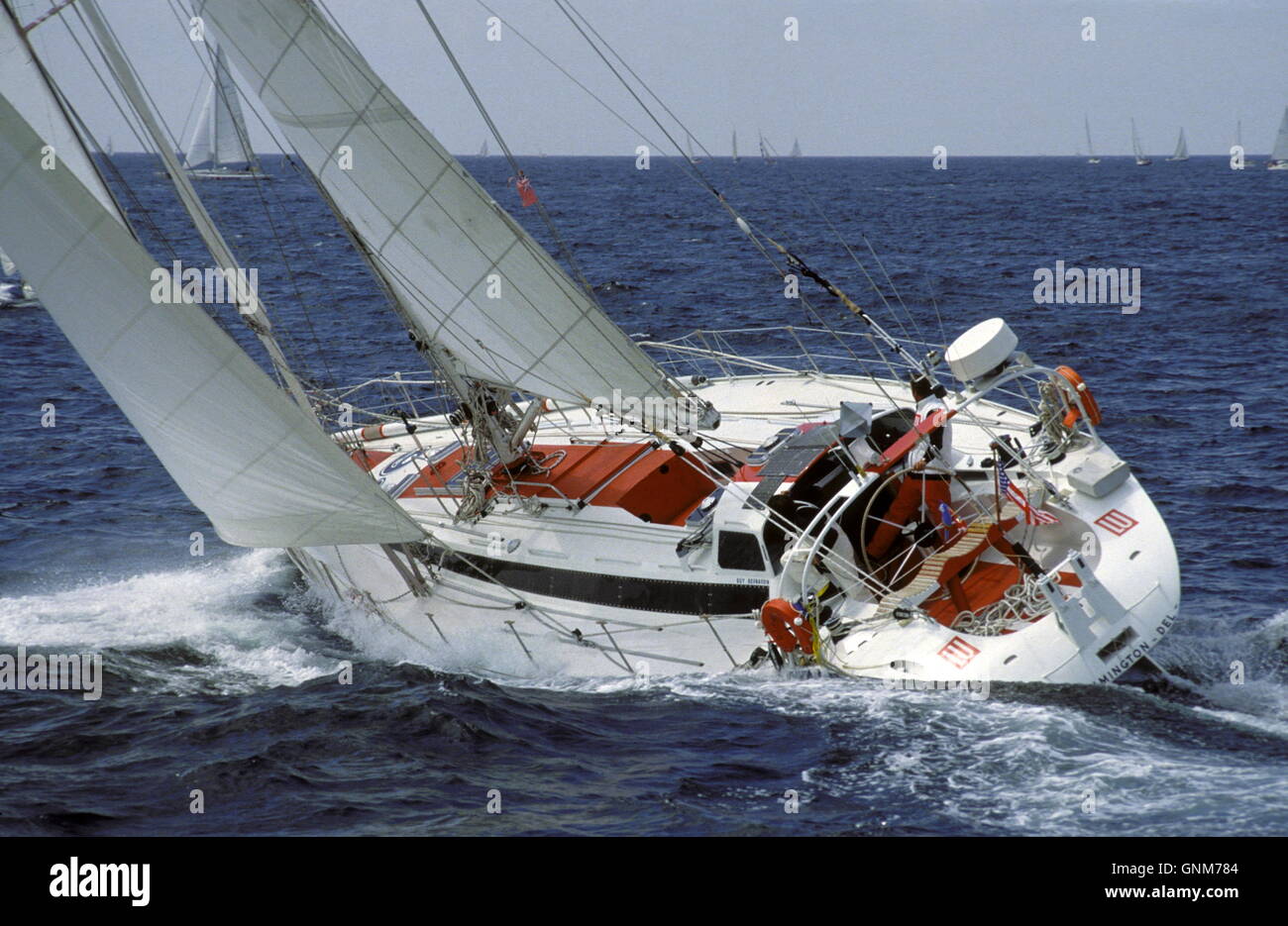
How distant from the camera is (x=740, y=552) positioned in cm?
1443

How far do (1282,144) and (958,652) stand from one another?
146012 mm

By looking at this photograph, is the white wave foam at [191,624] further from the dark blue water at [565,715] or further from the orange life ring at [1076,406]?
the orange life ring at [1076,406]

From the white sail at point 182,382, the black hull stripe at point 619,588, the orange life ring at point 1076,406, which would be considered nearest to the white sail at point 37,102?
the white sail at point 182,382

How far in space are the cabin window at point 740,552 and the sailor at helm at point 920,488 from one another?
62.9 inches

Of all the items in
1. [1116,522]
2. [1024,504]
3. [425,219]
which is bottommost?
[1116,522]

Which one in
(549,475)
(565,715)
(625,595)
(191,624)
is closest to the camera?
(565,715)

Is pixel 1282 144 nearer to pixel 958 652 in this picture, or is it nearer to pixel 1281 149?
pixel 1281 149

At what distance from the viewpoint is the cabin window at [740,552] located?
14.4 meters

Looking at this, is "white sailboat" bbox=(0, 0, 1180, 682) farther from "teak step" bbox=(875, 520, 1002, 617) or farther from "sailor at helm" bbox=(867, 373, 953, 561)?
"sailor at helm" bbox=(867, 373, 953, 561)

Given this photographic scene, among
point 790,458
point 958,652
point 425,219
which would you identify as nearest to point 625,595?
point 790,458

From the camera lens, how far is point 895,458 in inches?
580

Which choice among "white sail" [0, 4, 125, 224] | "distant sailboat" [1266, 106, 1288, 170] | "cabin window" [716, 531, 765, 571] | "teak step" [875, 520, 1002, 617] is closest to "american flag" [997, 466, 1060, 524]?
"teak step" [875, 520, 1002, 617]

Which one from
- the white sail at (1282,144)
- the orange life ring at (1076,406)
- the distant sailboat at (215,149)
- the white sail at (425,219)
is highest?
the white sail at (1282,144)

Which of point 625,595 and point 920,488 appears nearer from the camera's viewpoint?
point 625,595
